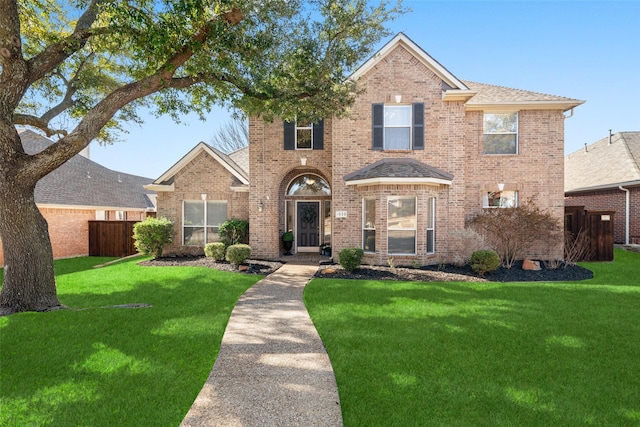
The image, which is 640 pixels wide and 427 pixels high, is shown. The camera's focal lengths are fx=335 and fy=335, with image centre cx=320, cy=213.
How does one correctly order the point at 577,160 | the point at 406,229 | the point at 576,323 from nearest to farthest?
the point at 576,323, the point at 406,229, the point at 577,160

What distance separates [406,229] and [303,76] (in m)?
6.36

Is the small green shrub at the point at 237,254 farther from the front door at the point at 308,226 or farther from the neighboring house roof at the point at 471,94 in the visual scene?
the neighboring house roof at the point at 471,94

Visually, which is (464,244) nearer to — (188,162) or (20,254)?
(188,162)

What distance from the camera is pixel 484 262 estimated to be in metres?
11.0

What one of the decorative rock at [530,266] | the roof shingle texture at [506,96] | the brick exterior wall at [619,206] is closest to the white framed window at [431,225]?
the decorative rock at [530,266]

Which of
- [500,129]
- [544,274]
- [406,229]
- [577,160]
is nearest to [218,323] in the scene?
[406,229]

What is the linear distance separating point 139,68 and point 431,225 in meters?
11.0

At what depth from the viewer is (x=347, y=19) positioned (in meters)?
9.19

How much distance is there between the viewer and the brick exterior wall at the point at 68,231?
1582 centimetres

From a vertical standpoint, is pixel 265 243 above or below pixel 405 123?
below

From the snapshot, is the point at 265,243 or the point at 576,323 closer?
the point at 576,323

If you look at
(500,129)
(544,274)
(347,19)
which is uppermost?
(347,19)

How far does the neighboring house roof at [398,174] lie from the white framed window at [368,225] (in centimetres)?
97

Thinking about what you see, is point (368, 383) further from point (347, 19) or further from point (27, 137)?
point (27, 137)
